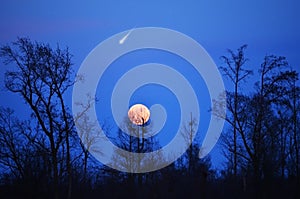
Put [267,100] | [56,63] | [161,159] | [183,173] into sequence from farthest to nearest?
[183,173] < [161,159] < [267,100] < [56,63]

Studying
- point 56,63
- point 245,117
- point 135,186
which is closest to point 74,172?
point 135,186

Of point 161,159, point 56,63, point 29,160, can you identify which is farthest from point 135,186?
point 56,63

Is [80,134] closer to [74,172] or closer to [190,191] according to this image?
[74,172]

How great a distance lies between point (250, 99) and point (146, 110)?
11.4 meters

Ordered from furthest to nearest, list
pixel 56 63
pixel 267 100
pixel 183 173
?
pixel 183 173, pixel 267 100, pixel 56 63

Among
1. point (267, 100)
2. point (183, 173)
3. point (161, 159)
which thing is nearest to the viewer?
point (267, 100)

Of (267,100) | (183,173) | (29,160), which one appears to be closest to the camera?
(267,100)

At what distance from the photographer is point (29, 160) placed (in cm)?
3341

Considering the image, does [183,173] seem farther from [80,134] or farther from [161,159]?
[80,134]

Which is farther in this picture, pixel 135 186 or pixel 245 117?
pixel 135 186

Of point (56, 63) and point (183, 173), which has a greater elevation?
point (56, 63)

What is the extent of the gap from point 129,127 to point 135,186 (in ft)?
19.2

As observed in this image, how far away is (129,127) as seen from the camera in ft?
131

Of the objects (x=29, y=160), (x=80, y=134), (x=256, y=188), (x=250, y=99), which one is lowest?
(x=256, y=188)
